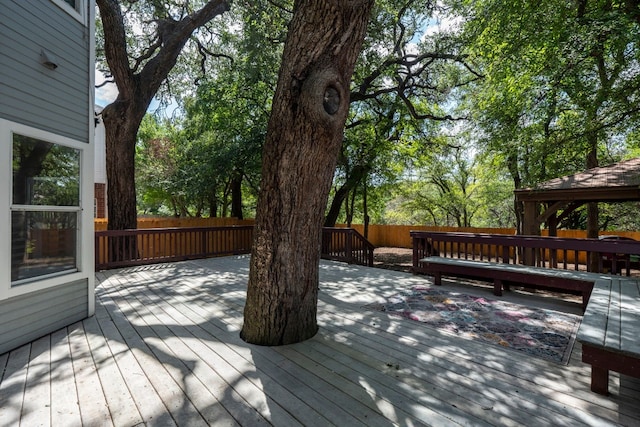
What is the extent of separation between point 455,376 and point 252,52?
7942mm

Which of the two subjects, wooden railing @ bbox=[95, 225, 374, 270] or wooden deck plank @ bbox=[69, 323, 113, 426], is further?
wooden railing @ bbox=[95, 225, 374, 270]

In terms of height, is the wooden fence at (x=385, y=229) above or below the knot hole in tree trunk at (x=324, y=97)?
below

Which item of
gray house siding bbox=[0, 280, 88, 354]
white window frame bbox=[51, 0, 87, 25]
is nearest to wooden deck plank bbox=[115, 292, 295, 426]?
gray house siding bbox=[0, 280, 88, 354]

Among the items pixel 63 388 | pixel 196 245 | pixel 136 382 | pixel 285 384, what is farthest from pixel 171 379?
pixel 196 245

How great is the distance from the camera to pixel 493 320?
10.9ft

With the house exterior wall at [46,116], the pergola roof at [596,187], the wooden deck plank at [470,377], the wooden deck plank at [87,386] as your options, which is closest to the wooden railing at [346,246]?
the pergola roof at [596,187]

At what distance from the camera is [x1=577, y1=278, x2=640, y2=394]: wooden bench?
1769 mm

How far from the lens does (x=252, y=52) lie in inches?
302

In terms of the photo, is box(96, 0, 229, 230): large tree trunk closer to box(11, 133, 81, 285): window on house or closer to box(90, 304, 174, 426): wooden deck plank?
box(11, 133, 81, 285): window on house

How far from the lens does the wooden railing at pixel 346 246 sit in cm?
717

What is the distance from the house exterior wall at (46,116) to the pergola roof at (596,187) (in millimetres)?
7983

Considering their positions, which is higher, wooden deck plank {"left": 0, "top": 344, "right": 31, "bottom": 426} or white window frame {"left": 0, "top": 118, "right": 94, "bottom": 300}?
white window frame {"left": 0, "top": 118, "right": 94, "bottom": 300}

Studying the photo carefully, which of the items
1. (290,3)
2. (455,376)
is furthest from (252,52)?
(455,376)

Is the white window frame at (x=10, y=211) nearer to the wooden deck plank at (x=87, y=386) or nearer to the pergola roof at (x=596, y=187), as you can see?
the wooden deck plank at (x=87, y=386)
